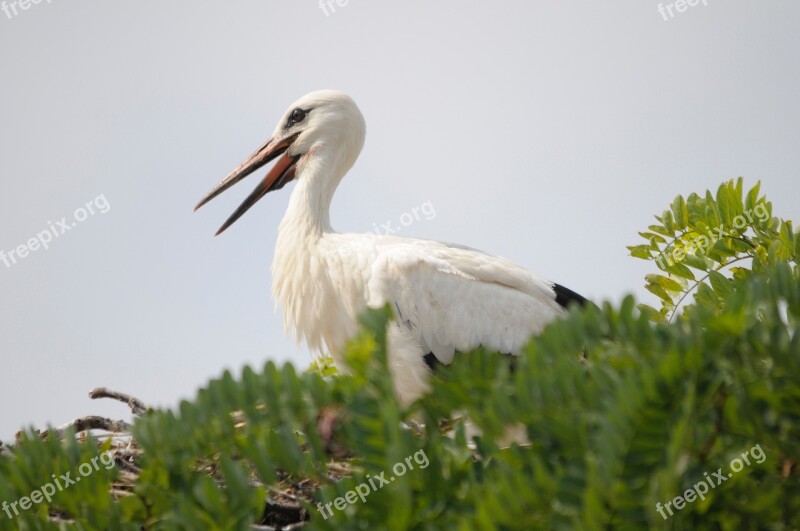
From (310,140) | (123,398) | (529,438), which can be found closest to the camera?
(529,438)

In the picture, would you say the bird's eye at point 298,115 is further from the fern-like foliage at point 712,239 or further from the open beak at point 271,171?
the fern-like foliage at point 712,239

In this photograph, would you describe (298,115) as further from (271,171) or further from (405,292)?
(405,292)

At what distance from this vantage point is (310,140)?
614 cm

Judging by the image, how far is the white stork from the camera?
16.7 feet

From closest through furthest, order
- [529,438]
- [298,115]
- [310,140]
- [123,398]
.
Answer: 1. [529,438]
2. [123,398]
3. [310,140]
4. [298,115]

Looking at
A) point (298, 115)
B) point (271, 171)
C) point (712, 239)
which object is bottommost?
point (712, 239)

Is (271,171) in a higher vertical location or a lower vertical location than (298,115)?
lower

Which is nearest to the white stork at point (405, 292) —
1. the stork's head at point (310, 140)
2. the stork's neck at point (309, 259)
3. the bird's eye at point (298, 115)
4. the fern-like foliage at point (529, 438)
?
the stork's neck at point (309, 259)

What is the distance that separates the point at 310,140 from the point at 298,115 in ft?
0.71

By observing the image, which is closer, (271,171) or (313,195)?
(313,195)

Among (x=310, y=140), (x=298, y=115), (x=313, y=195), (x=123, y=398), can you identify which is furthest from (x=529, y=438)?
(x=298, y=115)

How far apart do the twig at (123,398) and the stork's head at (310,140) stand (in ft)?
6.65

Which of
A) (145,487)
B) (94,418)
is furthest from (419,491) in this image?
(94,418)

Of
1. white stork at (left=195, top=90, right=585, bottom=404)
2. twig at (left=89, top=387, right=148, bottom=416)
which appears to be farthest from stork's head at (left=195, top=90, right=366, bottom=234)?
twig at (left=89, top=387, right=148, bottom=416)
